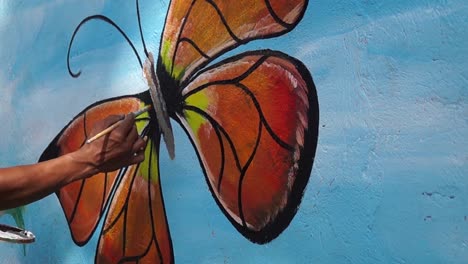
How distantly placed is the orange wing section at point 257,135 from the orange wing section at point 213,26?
0.06m

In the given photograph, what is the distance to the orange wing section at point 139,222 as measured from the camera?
2.37m

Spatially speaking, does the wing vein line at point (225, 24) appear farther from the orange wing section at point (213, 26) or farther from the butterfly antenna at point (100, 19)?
the butterfly antenna at point (100, 19)

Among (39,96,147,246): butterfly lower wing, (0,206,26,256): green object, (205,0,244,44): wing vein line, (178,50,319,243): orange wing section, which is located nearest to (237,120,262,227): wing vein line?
(178,50,319,243): orange wing section

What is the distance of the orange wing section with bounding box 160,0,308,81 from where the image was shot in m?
1.98

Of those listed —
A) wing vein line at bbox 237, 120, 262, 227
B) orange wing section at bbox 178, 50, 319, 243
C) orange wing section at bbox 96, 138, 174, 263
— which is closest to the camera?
orange wing section at bbox 178, 50, 319, 243

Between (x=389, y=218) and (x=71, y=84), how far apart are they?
1.57 meters

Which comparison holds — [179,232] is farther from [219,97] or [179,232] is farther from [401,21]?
[401,21]

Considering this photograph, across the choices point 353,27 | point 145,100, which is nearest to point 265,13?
point 353,27

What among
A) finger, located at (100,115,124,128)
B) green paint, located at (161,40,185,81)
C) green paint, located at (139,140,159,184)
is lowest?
green paint, located at (139,140,159,184)

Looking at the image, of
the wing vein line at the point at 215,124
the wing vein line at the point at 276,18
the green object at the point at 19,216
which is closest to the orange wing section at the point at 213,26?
the wing vein line at the point at 276,18

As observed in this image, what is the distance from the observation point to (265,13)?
2018mm

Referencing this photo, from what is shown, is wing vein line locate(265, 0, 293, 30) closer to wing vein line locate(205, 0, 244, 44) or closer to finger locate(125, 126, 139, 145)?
wing vein line locate(205, 0, 244, 44)

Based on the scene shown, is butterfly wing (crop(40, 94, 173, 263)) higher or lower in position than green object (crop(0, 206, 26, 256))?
higher

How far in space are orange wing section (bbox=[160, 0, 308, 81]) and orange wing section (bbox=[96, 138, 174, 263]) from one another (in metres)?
0.30
